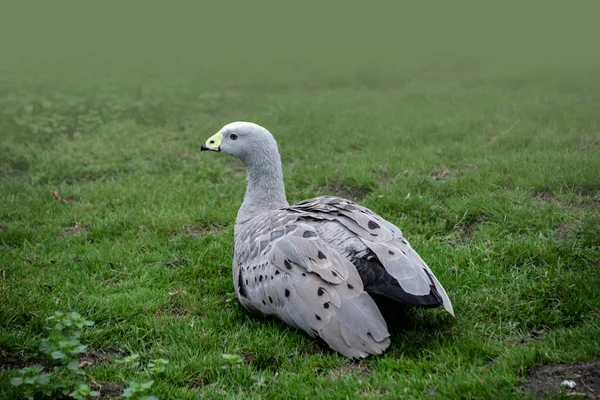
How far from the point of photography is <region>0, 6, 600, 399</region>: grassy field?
4234 mm

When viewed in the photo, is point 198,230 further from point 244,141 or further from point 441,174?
point 441,174

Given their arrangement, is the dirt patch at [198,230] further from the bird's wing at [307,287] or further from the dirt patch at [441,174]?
the dirt patch at [441,174]

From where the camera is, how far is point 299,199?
766 centimetres

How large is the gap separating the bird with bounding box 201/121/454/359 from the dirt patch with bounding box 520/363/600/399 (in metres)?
0.71

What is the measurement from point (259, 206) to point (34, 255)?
2205mm

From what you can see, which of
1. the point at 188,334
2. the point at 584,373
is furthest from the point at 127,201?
the point at 584,373

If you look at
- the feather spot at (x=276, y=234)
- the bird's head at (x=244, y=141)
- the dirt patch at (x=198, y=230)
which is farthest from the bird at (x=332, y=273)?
the dirt patch at (x=198, y=230)

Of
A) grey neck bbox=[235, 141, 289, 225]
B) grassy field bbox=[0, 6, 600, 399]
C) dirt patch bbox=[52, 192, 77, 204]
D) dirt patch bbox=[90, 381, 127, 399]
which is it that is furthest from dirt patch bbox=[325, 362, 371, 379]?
dirt patch bbox=[52, 192, 77, 204]

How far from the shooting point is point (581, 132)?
8906 mm

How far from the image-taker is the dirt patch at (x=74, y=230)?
6.89 m

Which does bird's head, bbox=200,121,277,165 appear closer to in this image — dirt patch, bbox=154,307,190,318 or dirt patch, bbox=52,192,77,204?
dirt patch, bbox=154,307,190,318

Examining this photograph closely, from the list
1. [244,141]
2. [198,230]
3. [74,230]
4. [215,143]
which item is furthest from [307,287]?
[74,230]

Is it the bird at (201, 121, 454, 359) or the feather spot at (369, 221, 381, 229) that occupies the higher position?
the feather spot at (369, 221, 381, 229)

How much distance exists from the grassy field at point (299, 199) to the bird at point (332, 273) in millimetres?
181
